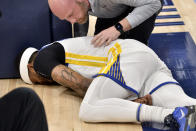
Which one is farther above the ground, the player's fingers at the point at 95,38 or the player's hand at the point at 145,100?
the player's fingers at the point at 95,38

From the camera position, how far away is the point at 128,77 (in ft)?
7.68

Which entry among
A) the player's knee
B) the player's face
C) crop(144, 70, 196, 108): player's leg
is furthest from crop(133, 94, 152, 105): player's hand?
the player's face

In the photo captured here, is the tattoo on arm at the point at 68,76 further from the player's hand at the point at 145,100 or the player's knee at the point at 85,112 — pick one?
the player's hand at the point at 145,100

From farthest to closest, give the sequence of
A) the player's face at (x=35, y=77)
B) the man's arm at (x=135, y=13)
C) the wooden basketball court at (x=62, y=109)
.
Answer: the player's face at (x=35, y=77) → the man's arm at (x=135, y=13) → the wooden basketball court at (x=62, y=109)

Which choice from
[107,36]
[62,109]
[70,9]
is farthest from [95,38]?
[62,109]

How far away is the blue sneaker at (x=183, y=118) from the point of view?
202 cm

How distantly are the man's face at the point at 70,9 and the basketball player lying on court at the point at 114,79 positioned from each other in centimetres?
17

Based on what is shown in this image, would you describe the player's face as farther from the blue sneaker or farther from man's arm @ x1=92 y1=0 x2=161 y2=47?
the blue sneaker

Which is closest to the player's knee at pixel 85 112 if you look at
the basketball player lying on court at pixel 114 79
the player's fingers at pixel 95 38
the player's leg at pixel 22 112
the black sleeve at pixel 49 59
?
the basketball player lying on court at pixel 114 79

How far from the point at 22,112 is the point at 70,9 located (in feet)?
3.43

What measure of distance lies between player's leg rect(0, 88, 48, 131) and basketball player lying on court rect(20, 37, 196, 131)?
74 cm

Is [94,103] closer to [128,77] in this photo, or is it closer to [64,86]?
[128,77]

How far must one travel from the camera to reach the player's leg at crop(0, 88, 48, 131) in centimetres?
150

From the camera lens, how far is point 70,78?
2.43m
